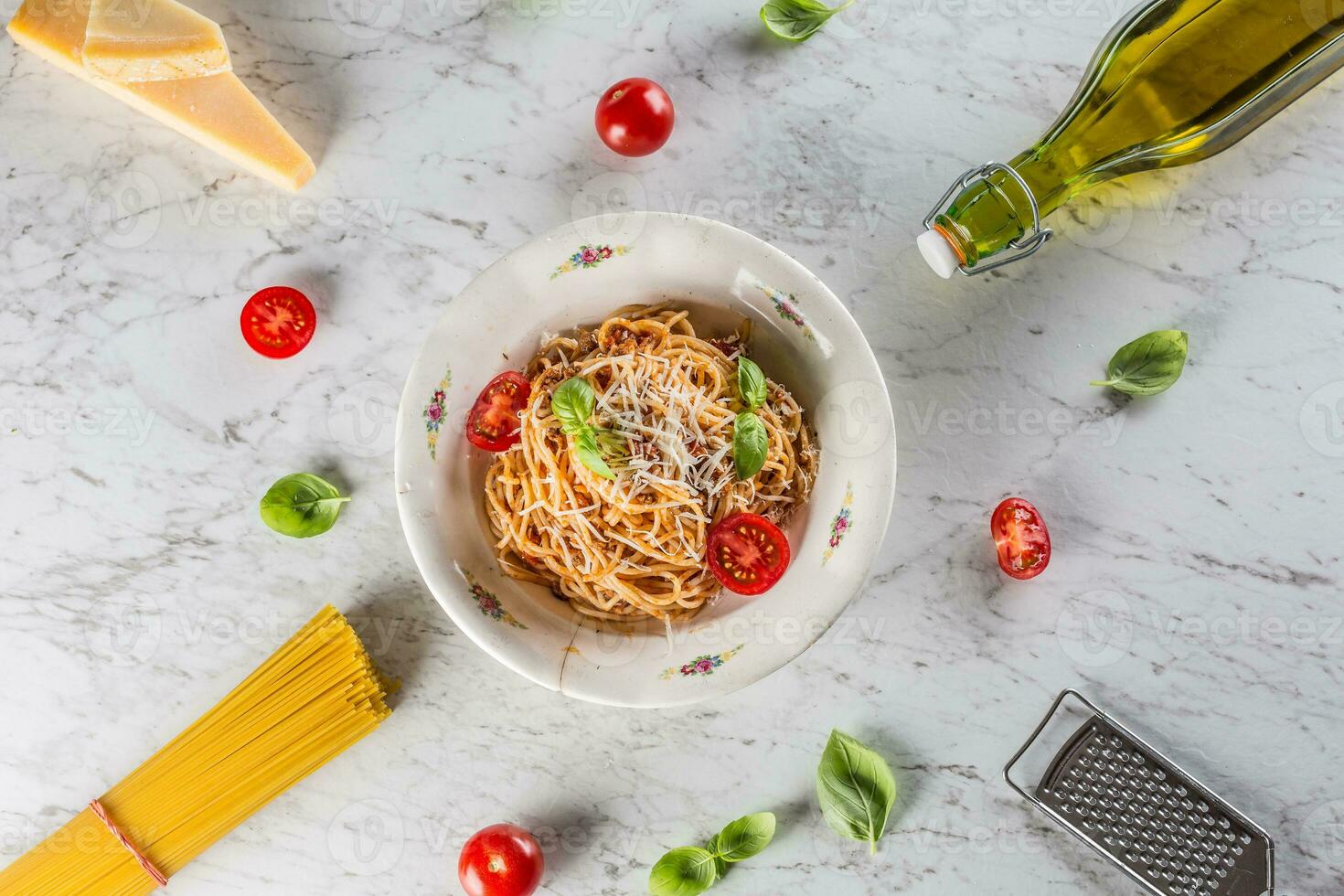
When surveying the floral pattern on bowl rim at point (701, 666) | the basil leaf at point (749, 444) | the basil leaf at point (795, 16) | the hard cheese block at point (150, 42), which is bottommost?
the floral pattern on bowl rim at point (701, 666)

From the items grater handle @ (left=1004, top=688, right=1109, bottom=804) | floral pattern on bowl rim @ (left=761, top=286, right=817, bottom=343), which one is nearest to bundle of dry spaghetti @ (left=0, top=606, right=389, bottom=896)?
floral pattern on bowl rim @ (left=761, top=286, right=817, bottom=343)

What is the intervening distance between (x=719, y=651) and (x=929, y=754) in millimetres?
911

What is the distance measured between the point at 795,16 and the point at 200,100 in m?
1.84

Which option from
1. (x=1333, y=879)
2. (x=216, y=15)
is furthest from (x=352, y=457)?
(x=1333, y=879)

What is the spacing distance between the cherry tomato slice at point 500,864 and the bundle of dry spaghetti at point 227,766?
19.4 inches

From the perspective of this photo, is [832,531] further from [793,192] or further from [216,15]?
[216,15]

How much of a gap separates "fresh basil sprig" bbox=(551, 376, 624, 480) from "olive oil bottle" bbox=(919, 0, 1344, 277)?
40.8 inches

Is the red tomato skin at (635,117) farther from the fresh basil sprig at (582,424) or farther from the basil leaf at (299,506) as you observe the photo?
the basil leaf at (299,506)

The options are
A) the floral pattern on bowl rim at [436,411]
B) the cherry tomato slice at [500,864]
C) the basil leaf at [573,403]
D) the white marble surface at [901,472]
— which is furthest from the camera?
the white marble surface at [901,472]

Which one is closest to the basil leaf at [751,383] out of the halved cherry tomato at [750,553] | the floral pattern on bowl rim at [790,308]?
the floral pattern on bowl rim at [790,308]

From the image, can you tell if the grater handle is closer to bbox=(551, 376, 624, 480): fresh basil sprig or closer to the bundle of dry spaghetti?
bbox=(551, 376, 624, 480): fresh basil sprig

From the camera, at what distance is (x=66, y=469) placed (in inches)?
113

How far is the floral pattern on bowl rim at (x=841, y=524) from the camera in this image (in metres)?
2.38

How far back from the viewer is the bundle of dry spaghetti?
8.82 feet
